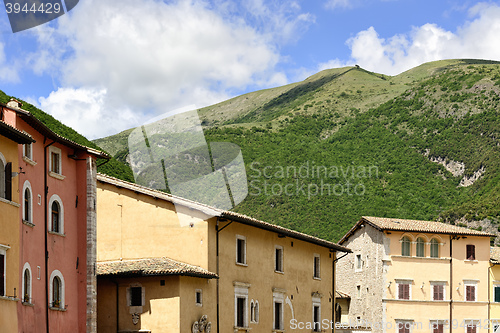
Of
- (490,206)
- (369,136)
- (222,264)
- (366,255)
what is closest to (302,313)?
(222,264)

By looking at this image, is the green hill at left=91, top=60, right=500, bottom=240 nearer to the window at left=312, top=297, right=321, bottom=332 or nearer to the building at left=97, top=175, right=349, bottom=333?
the window at left=312, top=297, right=321, bottom=332

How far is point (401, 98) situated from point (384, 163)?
2701cm

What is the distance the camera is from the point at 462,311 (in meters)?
59.6

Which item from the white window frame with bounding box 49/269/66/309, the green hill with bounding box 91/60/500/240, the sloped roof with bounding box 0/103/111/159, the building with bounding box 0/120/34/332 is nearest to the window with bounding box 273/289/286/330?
the sloped roof with bounding box 0/103/111/159

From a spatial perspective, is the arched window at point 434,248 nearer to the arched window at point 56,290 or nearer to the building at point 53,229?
the building at point 53,229

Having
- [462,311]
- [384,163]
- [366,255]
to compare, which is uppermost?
[384,163]

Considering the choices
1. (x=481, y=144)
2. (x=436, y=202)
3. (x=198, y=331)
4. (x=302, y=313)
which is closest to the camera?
(x=198, y=331)

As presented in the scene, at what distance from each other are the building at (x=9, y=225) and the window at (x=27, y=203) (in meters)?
1.97

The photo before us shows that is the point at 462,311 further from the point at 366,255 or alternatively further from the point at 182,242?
the point at 182,242

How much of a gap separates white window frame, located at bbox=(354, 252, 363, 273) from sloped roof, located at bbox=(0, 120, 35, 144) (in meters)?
42.5

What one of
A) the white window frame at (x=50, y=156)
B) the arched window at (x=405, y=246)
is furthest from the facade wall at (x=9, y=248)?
the arched window at (x=405, y=246)

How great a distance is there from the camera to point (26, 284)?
24188 millimetres

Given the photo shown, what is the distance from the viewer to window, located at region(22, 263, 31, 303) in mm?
23875

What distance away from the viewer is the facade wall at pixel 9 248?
68.3 feet
